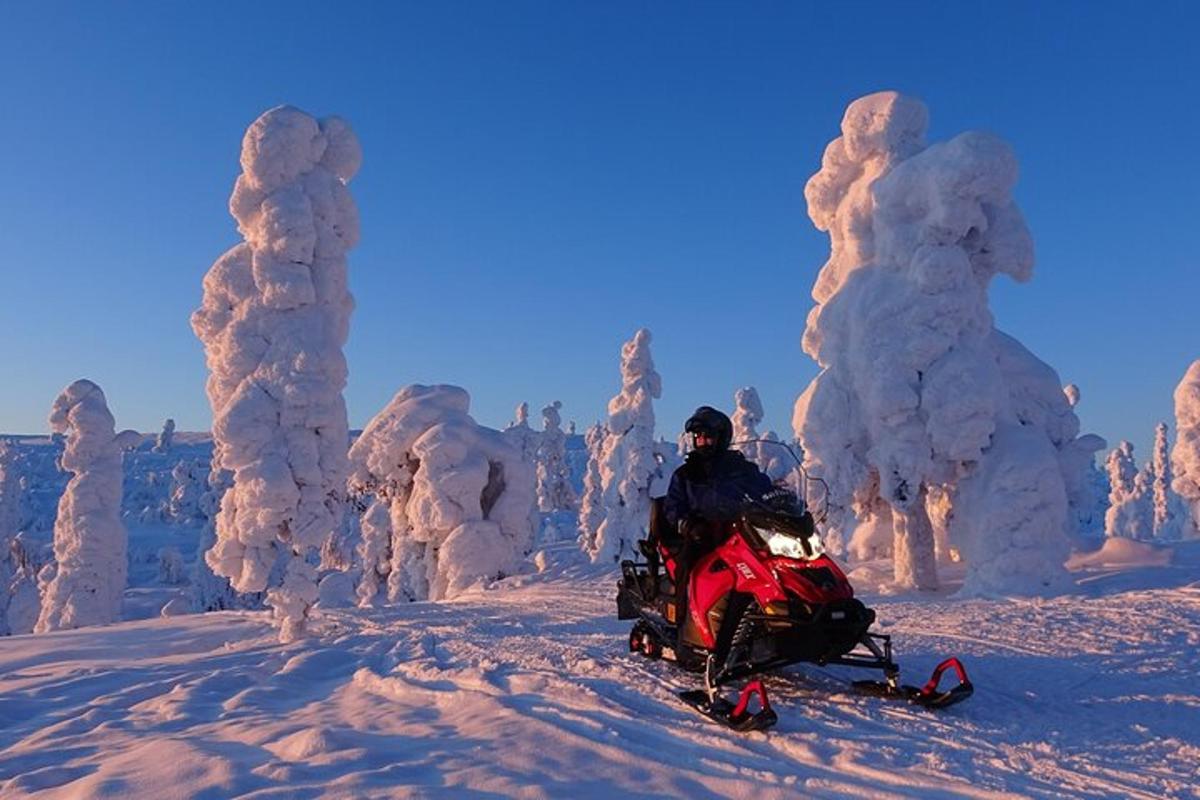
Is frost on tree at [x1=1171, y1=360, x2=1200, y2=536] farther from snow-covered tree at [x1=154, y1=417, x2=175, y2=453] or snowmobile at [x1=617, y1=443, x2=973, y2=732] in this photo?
snow-covered tree at [x1=154, y1=417, x2=175, y2=453]

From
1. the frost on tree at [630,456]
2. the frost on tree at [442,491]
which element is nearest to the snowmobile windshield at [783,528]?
the frost on tree at [442,491]

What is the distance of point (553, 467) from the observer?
75.9 metres

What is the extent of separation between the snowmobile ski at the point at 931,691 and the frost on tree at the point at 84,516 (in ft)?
105

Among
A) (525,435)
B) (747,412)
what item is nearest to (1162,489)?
(747,412)

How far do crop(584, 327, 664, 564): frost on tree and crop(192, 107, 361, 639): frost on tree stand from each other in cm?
1951

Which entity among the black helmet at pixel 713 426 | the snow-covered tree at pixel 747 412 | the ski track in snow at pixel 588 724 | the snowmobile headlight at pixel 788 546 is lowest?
the ski track in snow at pixel 588 724

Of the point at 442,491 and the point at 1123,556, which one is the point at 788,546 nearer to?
the point at 1123,556

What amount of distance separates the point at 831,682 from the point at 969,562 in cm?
1036

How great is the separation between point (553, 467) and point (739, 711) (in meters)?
71.5

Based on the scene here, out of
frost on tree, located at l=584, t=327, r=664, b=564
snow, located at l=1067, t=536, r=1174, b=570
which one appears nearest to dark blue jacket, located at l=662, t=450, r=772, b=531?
snow, located at l=1067, t=536, r=1174, b=570

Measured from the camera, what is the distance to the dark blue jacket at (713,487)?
573cm

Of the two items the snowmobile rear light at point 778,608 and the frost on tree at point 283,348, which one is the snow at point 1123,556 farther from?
the frost on tree at point 283,348

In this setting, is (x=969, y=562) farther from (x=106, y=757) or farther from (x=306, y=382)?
(x=106, y=757)

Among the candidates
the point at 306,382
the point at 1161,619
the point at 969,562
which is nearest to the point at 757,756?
the point at 1161,619
